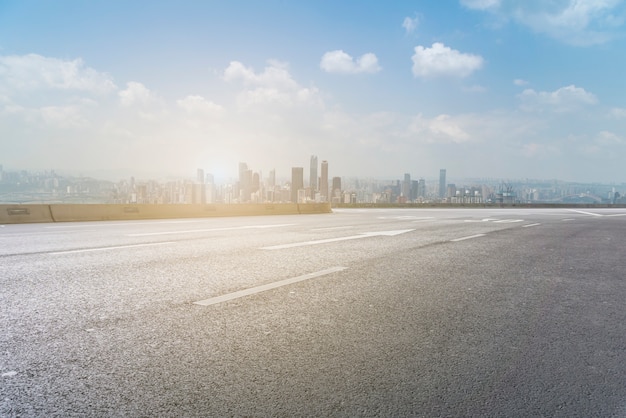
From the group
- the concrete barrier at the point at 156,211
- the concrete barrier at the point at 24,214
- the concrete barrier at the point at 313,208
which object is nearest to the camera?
the concrete barrier at the point at 24,214

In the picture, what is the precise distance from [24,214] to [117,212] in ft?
11.4

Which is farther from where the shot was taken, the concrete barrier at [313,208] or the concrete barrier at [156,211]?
the concrete barrier at [313,208]

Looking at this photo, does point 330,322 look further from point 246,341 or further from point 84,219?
point 84,219

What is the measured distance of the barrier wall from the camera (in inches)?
645

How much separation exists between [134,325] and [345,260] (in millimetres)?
4068

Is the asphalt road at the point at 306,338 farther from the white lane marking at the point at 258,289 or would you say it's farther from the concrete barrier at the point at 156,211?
the concrete barrier at the point at 156,211

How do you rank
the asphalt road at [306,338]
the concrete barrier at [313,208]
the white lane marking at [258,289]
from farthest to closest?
the concrete barrier at [313,208]
the white lane marking at [258,289]
the asphalt road at [306,338]

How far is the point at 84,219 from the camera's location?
1781 cm

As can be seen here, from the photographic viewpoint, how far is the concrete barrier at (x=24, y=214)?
1602 cm

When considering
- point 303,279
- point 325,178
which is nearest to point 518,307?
point 303,279

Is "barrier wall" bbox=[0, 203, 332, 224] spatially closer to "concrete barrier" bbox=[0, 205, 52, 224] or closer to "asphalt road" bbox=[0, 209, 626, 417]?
"concrete barrier" bbox=[0, 205, 52, 224]

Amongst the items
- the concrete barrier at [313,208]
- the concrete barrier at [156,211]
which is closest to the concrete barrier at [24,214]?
the concrete barrier at [156,211]

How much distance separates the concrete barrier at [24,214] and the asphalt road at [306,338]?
10886mm

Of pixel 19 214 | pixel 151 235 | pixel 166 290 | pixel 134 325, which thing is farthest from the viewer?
pixel 19 214
